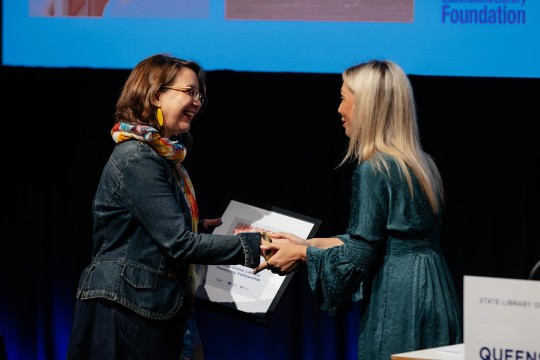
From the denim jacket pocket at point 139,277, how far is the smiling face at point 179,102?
0.49 meters

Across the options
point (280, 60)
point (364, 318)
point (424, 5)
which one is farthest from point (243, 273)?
point (424, 5)

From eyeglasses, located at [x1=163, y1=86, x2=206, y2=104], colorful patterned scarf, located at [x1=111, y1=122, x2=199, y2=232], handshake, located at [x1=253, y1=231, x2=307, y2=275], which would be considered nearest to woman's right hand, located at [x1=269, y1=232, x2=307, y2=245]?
handshake, located at [x1=253, y1=231, x2=307, y2=275]

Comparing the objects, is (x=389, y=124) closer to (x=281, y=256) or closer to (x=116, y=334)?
(x=281, y=256)

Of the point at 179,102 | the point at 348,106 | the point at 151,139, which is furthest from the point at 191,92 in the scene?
the point at 348,106

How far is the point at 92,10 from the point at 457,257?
2.17 m

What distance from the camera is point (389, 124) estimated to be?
243 cm

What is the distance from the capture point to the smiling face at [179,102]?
2459mm

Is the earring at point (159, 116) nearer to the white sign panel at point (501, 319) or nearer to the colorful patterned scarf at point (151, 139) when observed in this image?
the colorful patterned scarf at point (151, 139)

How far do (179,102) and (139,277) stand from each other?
0.60 meters

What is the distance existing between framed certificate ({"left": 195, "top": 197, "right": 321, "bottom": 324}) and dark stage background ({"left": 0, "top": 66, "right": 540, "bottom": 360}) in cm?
89

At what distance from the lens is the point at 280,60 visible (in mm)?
3615

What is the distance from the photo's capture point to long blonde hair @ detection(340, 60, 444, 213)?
2367 millimetres

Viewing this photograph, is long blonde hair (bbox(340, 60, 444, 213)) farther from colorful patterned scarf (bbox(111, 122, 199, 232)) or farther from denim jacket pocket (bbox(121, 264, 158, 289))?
denim jacket pocket (bbox(121, 264, 158, 289))

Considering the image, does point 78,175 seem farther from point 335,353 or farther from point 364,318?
point 364,318
